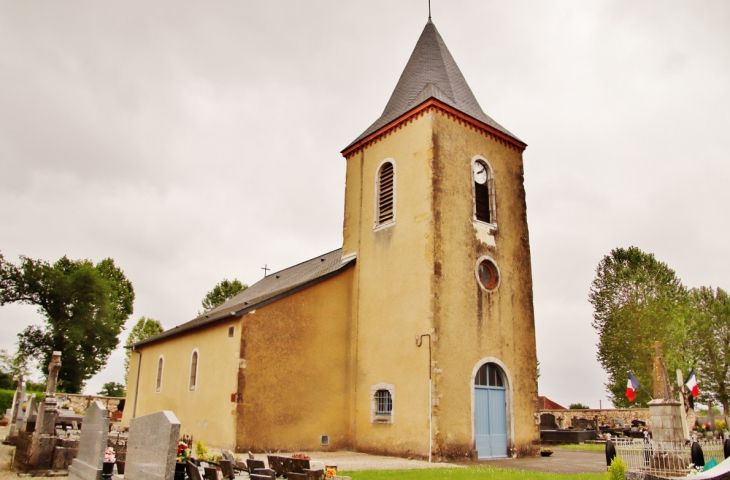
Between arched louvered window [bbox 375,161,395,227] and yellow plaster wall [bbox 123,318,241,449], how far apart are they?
5920mm

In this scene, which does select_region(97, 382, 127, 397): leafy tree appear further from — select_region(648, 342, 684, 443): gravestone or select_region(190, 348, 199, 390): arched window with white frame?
select_region(648, 342, 684, 443): gravestone

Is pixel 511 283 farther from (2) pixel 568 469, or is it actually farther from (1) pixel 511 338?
(2) pixel 568 469

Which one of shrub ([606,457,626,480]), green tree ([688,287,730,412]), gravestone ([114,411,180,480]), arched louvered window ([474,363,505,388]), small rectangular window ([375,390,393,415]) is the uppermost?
green tree ([688,287,730,412])

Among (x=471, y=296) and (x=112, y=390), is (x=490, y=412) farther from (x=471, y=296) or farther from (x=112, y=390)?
(x=112, y=390)

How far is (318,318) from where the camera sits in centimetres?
1845

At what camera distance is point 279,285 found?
2634cm

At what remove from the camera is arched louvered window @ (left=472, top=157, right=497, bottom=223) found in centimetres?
1873

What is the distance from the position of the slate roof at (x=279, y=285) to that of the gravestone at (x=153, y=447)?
988cm

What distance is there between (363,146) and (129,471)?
15.4 metres

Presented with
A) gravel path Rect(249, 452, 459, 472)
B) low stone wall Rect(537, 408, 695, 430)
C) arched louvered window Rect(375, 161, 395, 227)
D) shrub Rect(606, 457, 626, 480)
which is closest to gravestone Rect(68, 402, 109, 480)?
gravel path Rect(249, 452, 459, 472)

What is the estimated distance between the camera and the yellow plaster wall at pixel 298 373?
16.6m

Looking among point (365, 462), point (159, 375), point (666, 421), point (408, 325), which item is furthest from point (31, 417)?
point (666, 421)

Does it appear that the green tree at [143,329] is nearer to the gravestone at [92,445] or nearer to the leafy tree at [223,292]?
the leafy tree at [223,292]

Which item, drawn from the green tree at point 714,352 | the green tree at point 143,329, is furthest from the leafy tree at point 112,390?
the green tree at point 714,352
